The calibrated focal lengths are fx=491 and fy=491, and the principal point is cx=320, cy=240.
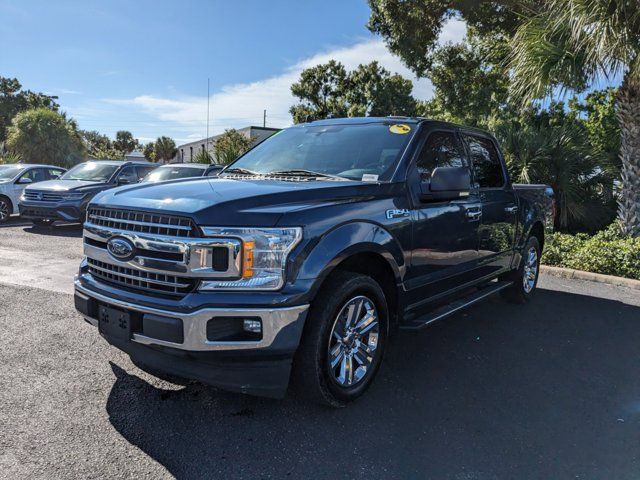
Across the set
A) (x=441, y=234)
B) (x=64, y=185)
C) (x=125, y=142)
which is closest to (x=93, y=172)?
(x=64, y=185)

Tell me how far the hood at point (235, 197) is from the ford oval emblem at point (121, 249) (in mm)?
218

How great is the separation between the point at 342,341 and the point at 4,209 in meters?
12.6

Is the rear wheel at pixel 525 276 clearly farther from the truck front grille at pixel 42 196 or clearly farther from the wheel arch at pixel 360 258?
the truck front grille at pixel 42 196

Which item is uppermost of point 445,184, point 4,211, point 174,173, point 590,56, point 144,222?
point 590,56

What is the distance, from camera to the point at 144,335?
2.78m

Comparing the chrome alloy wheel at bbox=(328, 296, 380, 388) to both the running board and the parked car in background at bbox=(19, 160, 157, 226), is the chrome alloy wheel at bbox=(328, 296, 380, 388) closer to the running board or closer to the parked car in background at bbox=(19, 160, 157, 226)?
the running board

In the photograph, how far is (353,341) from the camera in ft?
10.8

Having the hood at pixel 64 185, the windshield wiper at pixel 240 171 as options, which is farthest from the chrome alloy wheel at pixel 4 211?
the windshield wiper at pixel 240 171

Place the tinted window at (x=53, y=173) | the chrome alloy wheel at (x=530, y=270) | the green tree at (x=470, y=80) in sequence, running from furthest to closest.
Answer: the green tree at (x=470, y=80)
the tinted window at (x=53, y=173)
the chrome alloy wheel at (x=530, y=270)

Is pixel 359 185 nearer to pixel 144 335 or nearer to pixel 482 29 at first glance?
pixel 144 335

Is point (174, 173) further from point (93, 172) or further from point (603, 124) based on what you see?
point (603, 124)

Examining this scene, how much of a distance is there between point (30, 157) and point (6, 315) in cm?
2551

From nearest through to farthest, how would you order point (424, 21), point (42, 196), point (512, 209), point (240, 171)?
1. point (240, 171)
2. point (512, 209)
3. point (42, 196)
4. point (424, 21)

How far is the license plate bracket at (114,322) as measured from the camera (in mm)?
2859
